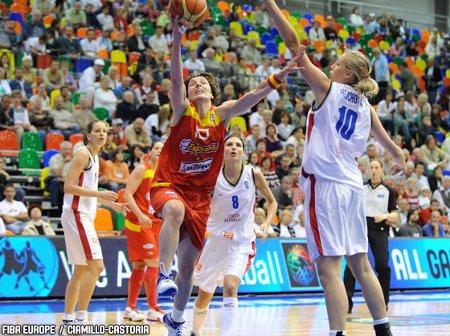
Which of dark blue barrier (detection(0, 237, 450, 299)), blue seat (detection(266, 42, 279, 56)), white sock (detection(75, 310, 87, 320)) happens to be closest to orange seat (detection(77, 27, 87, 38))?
blue seat (detection(266, 42, 279, 56))

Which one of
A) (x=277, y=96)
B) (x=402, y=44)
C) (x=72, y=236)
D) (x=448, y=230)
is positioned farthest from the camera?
(x=402, y=44)

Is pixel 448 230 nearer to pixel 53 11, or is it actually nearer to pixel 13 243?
pixel 13 243

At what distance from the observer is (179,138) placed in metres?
7.00

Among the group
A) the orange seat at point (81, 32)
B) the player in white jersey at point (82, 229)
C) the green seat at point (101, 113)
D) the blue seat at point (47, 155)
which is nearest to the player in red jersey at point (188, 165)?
the player in white jersey at point (82, 229)

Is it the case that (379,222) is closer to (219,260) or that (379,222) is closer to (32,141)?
(219,260)

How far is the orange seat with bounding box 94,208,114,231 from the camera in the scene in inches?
579

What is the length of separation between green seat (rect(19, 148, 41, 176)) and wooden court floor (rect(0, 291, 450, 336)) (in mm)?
4286

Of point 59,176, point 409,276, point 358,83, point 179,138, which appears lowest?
point 409,276

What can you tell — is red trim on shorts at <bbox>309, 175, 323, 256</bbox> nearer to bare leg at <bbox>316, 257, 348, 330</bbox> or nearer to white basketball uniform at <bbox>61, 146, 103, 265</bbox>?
bare leg at <bbox>316, 257, 348, 330</bbox>

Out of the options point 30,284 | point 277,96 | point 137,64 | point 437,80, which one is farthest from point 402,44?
point 30,284

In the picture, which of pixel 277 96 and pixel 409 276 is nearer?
pixel 409 276

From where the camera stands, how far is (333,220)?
20.1 feet

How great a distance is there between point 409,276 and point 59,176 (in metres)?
6.89

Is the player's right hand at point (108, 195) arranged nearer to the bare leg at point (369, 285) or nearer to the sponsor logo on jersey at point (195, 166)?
the sponsor logo on jersey at point (195, 166)
